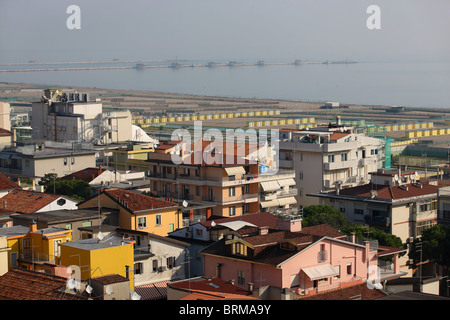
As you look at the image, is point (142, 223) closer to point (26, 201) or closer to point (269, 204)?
point (26, 201)

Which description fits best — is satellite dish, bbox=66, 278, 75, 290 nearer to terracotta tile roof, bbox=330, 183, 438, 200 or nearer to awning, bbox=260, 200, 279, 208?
terracotta tile roof, bbox=330, 183, 438, 200

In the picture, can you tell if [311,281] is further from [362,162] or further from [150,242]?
[362,162]

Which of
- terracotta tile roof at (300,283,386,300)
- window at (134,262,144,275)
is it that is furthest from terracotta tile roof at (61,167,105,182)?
terracotta tile roof at (300,283,386,300)

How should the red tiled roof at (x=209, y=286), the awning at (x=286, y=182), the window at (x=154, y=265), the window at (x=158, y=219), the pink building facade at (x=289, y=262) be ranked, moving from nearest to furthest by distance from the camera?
the red tiled roof at (x=209, y=286), the pink building facade at (x=289, y=262), the window at (x=154, y=265), the window at (x=158, y=219), the awning at (x=286, y=182)

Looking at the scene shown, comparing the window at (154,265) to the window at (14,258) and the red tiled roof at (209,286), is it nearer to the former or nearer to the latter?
the window at (14,258)
